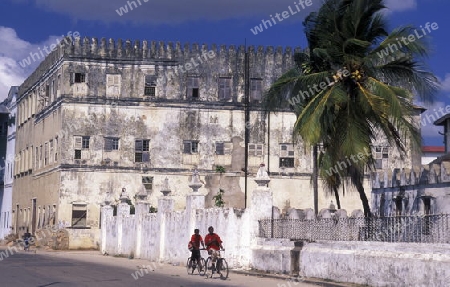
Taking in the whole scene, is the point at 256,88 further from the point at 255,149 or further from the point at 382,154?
the point at 382,154

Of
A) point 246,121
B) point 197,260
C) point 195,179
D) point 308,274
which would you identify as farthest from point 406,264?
point 246,121

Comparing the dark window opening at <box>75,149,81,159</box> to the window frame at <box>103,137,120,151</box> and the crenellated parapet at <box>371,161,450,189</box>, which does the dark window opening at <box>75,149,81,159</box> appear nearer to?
the window frame at <box>103,137,120,151</box>

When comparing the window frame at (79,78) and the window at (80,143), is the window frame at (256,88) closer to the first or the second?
the window frame at (79,78)

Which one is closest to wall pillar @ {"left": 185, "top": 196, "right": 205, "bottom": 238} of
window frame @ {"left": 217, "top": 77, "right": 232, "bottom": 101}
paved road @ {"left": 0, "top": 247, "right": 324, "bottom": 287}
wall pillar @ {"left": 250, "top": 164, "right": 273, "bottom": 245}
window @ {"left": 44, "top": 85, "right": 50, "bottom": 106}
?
paved road @ {"left": 0, "top": 247, "right": 324, "bottom": 287}

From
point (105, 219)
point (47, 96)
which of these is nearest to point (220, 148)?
point (105, 219)

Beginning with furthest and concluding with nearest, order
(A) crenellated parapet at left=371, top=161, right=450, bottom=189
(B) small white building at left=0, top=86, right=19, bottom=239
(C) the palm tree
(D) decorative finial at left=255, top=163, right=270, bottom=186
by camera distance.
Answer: (B) small white building at left=0, top=86, right=19, bottom=239
(A) crenellated parapet at left=371, top=161, right=450, bottom=189
(D) decorative finial at left=255, top=163, right=270, bottom=186
(C) the palm tree

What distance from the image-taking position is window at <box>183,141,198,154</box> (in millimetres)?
50625

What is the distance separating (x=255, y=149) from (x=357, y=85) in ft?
85.2

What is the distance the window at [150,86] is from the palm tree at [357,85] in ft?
81.3

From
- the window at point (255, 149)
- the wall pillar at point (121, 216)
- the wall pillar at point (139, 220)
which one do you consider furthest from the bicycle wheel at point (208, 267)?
the window at point (255, 149)

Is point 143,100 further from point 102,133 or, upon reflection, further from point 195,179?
point 195,179

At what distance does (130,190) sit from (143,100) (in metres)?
5.68

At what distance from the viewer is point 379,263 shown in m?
19.5

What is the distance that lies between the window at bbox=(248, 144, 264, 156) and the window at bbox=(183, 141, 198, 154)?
342cm
